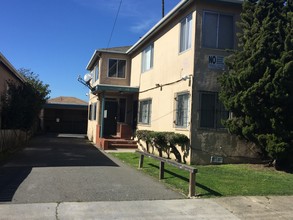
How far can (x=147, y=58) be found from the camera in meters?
20.3

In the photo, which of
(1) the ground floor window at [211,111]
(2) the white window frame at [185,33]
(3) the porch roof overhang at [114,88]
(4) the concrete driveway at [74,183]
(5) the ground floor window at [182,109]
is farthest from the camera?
(3) the porch roof overhang at [114,88]

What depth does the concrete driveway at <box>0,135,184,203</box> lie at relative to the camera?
805 cm

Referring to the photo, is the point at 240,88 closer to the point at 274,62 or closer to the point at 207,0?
the point at 274,62

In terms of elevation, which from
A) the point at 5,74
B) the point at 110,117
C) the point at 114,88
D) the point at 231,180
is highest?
the point at 5,74

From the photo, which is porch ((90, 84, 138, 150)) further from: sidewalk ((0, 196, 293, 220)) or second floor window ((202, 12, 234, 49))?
sidewalk ((0, 196, 293, 220))

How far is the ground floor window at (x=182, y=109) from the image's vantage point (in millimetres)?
Result: 14156

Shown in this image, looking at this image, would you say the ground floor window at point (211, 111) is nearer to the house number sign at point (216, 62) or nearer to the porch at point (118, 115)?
the house number sign at point (216, 62)

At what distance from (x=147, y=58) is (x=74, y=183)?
11917 millimetres

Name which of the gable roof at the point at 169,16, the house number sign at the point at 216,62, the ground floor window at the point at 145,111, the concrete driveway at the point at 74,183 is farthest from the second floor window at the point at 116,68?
the concrete driveway at the point at 74,183

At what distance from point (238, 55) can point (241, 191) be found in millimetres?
5048

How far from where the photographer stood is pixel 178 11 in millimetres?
14906

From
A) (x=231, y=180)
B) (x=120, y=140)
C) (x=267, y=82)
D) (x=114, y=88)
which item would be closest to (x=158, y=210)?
(x=231, y=180)

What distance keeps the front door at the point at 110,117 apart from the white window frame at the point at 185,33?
9413 millimetres

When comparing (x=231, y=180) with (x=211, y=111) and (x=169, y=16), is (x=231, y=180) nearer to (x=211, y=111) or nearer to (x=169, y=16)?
(x=211, y=111)
